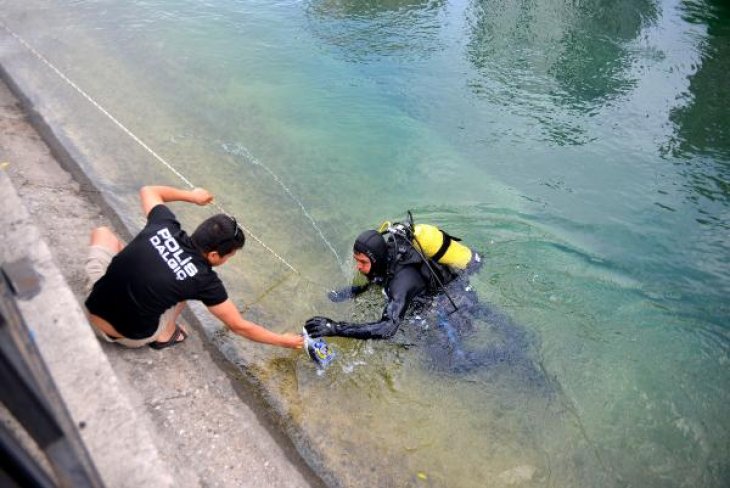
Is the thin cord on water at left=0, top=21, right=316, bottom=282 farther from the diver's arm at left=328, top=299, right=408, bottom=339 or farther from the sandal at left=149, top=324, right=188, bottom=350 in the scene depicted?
the sandal at left=149, top=324, right=188, bottom=350

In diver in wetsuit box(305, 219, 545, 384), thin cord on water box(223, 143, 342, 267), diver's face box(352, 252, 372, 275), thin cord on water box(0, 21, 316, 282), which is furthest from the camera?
thin cord on water box(223, 143, 342, 267)

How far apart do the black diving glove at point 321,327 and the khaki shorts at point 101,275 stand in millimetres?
1096

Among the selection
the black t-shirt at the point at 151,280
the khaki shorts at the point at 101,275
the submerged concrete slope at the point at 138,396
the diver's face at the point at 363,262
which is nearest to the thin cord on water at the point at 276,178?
the diver's face at the point at 363,262

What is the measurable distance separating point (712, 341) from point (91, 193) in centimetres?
643

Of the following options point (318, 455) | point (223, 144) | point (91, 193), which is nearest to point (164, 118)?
point (223, 144)

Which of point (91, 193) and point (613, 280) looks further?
point (613, 280)

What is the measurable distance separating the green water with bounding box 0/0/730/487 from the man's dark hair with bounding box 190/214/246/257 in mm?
1201

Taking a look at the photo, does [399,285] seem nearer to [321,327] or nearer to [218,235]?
[321,327]

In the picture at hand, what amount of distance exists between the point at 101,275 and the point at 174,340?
27.6 inches

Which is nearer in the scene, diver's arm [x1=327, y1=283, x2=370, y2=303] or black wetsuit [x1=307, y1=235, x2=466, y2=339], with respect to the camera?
black wetsuit [x1=307, y1=235, x2=466, y2=339]

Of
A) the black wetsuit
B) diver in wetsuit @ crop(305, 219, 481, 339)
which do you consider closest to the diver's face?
diver in wetsuit @ crop(305, 219, 481, 339)

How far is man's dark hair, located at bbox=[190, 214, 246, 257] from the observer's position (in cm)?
337

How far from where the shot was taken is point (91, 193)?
18.0ft

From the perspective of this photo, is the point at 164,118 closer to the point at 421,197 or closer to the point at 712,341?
the point at 421,197
